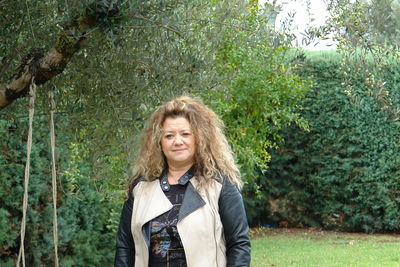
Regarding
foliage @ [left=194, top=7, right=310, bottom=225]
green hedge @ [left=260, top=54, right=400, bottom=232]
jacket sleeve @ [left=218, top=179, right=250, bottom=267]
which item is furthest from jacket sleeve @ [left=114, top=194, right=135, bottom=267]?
green hedge @ [left=260, top=54, right=400, bottom=232]

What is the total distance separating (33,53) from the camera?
2.98 metres

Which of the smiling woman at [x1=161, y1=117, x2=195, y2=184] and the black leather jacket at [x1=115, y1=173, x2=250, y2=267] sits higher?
the smiling woman at [x1=161, y1=117, x2=195, y2=184]

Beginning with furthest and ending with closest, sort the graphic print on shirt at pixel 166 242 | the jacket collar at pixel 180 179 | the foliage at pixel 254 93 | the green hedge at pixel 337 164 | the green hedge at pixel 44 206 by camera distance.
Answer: the green hedge at pixel 337 164 → the foliage at pixel 254 93 → the green hedge at pixel 44 206 → the jacket collar at pixel 180 179 → the graphic print on shirt at pixel 166 242

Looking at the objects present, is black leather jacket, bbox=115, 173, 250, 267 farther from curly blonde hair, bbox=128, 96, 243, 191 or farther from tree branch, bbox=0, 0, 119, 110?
tree branch, bbox=0, 0, 119, 110

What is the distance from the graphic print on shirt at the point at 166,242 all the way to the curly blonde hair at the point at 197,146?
237 mm

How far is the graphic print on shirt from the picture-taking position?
9.59 ft

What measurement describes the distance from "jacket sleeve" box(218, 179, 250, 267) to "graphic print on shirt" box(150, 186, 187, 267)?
0.21 m

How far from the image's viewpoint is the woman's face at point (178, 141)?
10.2ft

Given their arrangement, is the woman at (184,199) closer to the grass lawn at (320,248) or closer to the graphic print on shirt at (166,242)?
the graphic print on shirt at (166,242)

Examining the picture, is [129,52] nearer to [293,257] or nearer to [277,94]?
[277,94]

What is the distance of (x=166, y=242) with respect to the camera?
2947mm

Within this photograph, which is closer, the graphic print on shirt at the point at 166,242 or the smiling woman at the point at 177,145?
the graphic print on shirt at the point at 166,242

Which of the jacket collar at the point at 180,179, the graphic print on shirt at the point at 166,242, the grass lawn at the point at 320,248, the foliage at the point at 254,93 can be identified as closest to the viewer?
the graphic print on shirt at the point at 166,242

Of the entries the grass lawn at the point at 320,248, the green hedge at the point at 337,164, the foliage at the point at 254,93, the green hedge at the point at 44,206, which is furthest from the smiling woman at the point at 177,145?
the green hedge at the point at 337,164
